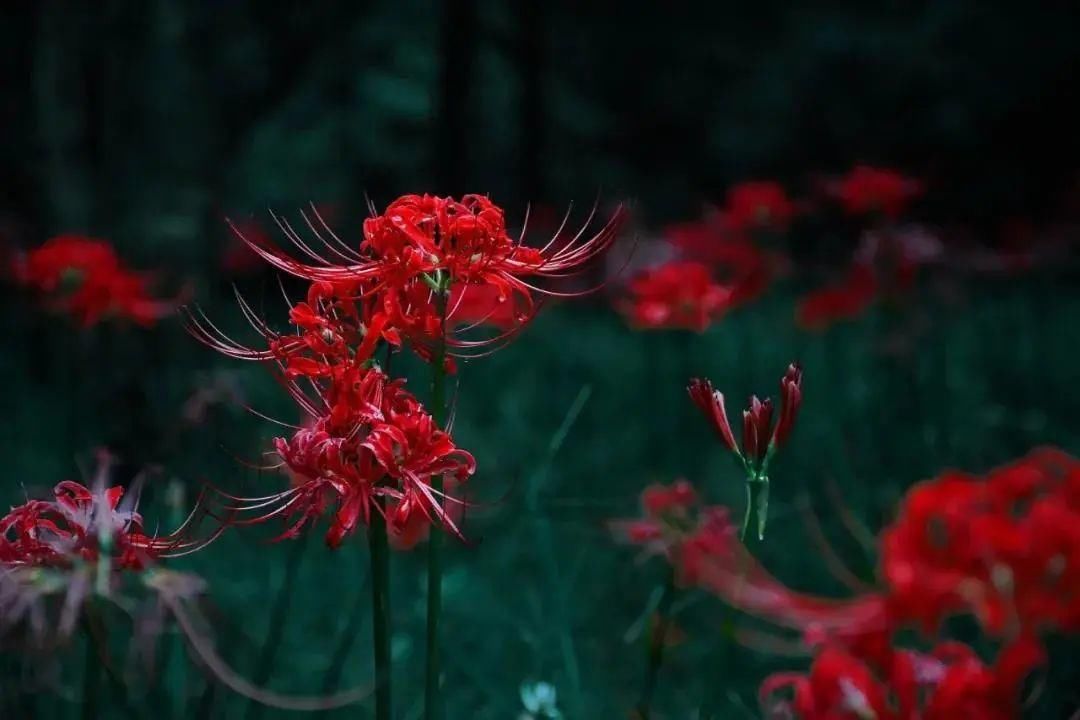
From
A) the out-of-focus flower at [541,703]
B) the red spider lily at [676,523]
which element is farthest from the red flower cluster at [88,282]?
the out-of-focus flower at [541,703]

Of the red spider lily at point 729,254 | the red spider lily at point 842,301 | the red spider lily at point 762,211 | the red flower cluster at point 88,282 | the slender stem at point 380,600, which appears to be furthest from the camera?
the red spider lily at point 762,211

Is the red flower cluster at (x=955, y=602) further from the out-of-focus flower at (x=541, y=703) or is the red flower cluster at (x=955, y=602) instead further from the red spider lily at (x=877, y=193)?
the red spider lily at (x=877, y=193)

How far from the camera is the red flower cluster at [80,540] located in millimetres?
853

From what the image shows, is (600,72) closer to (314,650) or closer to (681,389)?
(681,389)

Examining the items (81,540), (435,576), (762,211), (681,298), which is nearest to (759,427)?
(435,576)

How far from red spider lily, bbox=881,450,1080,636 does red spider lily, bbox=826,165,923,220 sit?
4.58 feet

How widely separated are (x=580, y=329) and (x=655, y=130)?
221cm

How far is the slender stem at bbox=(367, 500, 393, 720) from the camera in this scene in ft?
2.75

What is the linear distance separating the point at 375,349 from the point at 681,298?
1594mm

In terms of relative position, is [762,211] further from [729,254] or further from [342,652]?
[342,652]

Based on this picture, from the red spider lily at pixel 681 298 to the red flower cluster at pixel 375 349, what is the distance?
4.68ft

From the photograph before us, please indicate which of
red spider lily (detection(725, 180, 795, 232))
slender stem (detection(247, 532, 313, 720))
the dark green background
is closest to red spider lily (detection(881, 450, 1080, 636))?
the dark green background

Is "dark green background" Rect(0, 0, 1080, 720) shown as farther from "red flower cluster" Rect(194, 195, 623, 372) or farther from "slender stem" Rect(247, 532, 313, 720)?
"red flower cluster" Rect(194, 195, 623, 372)

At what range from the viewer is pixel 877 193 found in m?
2.56
